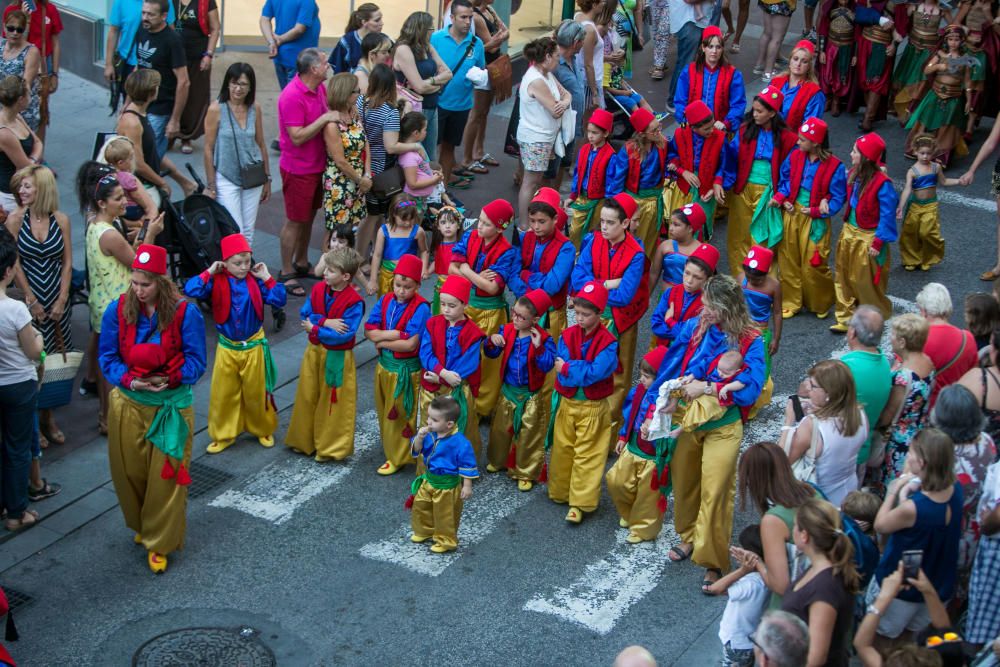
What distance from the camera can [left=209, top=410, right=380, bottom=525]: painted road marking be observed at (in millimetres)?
8805

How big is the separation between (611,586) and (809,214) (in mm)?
4579

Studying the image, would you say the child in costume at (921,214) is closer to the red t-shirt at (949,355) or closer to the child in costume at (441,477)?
the red t-shirt at (949,355)

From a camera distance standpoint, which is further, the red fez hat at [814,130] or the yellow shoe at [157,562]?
the red fez hat at [814,130]

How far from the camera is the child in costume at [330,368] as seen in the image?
29.8ft

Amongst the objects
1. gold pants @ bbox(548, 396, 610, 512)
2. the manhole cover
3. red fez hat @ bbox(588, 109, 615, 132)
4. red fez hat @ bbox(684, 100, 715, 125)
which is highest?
red fez hat @ bbox(684, 100, 715, 125)

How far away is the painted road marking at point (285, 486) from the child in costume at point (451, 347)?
3.33 feet

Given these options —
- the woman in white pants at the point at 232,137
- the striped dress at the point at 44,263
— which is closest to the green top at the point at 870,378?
the striped dress at the point at 44,263

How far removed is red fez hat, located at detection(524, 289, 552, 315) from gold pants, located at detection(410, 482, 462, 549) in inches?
54.5

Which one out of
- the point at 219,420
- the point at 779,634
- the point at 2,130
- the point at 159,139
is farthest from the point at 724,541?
the point at 159,139

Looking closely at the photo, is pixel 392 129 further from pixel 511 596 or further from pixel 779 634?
pixel 779 634

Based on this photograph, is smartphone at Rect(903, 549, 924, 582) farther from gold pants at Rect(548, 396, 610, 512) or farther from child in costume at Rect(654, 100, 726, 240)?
child in costume at Rect(654, 100, 726, 240)

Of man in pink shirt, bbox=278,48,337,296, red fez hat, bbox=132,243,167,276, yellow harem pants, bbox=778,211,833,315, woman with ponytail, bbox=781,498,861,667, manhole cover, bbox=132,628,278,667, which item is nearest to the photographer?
woman with ponytail, bbox=781,498,861,667

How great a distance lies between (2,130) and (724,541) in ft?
20.8

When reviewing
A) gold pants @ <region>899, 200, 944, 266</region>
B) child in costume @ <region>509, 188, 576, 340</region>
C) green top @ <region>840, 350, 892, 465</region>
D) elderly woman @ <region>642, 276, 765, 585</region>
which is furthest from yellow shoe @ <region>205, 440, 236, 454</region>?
gold pants @ <region>899, 200, 944, 266</region>
